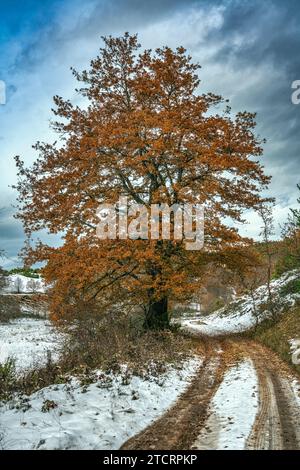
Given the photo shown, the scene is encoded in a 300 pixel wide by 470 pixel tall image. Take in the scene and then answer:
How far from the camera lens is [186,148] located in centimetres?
1911

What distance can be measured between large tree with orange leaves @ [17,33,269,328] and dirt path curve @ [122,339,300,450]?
4.61 m

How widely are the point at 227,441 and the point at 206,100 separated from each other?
1695cm

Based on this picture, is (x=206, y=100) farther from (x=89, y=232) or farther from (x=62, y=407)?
(x=62, y=407)

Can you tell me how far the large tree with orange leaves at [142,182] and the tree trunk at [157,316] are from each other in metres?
0.05

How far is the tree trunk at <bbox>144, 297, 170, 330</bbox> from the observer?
20.1m

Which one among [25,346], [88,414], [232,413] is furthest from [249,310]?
[88,414]

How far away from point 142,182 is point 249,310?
17963mm

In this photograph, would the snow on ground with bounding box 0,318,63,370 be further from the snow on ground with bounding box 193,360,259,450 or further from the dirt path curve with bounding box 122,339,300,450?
the snow on ground with bounding box 193,360,259,450

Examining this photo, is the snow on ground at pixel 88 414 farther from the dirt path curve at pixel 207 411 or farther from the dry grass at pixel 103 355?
the dry grass at pixel 103 355

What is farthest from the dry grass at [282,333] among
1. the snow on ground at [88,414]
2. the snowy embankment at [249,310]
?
the snow on ground at [88,414]

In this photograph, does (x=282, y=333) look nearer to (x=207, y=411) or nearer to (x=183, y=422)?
(x=207, y=411)

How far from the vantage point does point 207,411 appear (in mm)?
9258

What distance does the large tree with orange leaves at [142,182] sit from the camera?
17484 mm
